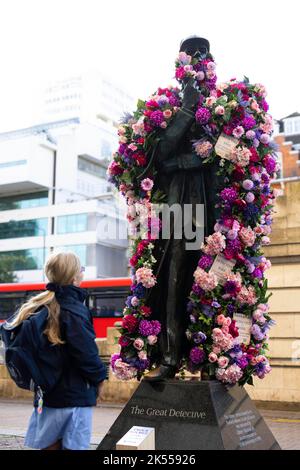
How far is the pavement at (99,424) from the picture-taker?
24.6 feet

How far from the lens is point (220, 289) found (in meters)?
5.54

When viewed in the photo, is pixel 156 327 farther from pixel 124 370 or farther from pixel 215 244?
pixel 215 244

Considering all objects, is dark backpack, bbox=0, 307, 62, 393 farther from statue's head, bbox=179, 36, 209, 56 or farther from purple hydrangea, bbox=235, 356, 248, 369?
statue's head, bbox=179, 36, 209, 56

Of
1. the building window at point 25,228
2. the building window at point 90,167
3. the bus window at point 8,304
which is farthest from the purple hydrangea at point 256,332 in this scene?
the building window at point 90,167

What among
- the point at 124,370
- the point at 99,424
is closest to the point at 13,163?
the point at 99,424

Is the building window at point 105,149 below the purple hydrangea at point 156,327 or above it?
above

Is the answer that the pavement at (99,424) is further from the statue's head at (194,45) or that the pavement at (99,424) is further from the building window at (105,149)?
the building window at (105,149)

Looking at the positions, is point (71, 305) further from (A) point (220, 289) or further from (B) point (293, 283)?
(B) point (293, 283)

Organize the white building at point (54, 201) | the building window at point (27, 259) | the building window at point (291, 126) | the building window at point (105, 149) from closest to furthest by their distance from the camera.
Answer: the building window at point (291, 126) → the white building at point (54, 201) → the building window at point (27, 259) → the building window at point (105, 149)

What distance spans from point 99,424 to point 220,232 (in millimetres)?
5454

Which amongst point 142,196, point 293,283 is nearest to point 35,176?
point 293,283

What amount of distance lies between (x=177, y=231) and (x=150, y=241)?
300 millimetres

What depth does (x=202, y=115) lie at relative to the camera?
568 centimetres

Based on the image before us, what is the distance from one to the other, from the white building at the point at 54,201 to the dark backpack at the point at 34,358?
179 ft
